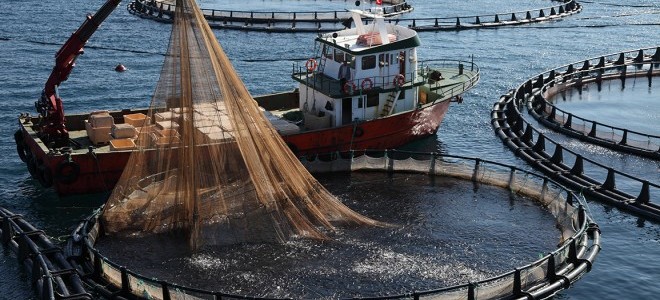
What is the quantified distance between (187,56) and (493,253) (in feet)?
48.4

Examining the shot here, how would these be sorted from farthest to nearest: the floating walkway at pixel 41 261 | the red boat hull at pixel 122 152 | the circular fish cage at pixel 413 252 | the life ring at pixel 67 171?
the red boat hull at pixel 122 152, the life ring at pixel 67 171, the circular fish cage at pixel 413 252, the floating walkway at pixel 41 261

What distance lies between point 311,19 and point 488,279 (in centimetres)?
7606

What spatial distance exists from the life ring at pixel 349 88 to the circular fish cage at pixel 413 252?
732 centimetres

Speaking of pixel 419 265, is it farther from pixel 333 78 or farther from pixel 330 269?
pixel 333 78

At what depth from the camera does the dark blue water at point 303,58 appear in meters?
39.6

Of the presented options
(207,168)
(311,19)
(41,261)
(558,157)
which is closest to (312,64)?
(558,157)

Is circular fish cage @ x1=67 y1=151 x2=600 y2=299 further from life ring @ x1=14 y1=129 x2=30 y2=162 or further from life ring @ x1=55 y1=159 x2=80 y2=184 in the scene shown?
life ring @ x1=14 y1=129 x2=30 y2=162

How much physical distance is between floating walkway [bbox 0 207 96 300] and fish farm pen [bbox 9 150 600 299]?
0.04 meters

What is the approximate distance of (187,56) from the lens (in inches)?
1305

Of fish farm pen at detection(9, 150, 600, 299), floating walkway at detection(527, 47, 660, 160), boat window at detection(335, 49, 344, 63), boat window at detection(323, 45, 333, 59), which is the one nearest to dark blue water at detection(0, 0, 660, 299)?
fish farm pen at detection(9, 150, 600, 299)

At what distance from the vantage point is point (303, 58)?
3228 inches

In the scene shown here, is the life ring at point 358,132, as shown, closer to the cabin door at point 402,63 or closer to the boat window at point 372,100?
the boat window at point 372,100

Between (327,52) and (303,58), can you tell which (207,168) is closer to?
(327,52)

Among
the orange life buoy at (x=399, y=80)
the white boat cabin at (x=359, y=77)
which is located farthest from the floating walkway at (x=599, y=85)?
the orange life buoy at (x=399, y=80)
